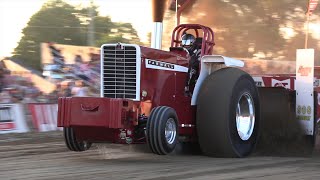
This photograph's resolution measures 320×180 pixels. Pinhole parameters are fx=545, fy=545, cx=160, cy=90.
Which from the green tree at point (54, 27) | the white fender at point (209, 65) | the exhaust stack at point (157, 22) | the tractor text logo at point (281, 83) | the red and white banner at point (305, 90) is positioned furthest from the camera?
the green tree at point (54, 27)

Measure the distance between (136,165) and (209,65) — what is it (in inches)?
93.1

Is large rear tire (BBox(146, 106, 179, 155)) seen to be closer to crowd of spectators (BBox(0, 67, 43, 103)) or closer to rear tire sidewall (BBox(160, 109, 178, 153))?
rear tire sidewall (BBox(160, 109, 178, 153))

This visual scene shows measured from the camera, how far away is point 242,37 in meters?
25.1

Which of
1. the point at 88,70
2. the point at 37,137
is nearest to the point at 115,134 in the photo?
the point at 37,137

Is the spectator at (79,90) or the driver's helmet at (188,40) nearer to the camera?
the driver's helmet at (188,40)

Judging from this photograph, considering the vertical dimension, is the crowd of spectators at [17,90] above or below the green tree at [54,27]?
below

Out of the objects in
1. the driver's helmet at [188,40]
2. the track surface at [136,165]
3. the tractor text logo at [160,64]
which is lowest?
the track surface at [136,165]

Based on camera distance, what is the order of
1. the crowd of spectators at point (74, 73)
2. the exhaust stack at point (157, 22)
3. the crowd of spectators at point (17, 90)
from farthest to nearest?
the crowd of spectators at point (74, 73) < the crowd of spectators at point (17, 90) < the exhaust stack at point (157, 22)

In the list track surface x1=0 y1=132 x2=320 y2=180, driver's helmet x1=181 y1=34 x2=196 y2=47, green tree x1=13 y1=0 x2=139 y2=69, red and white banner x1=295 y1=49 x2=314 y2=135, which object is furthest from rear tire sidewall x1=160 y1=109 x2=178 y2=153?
green tree x1=13 y1=0 x2=139 y2=69

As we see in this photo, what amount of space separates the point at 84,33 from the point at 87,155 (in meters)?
32.6

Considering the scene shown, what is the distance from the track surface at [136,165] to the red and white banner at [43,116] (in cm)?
462

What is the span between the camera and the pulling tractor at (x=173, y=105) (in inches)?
290

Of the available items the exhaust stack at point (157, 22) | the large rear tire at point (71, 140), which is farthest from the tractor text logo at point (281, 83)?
the large rear tire at point (71, 140)

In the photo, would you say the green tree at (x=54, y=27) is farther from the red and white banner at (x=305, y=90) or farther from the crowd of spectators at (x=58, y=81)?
the red and white banner at (x=305, y=90)
